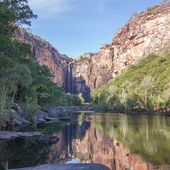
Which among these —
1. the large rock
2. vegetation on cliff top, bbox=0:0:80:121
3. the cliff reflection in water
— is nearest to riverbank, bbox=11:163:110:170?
the large rock

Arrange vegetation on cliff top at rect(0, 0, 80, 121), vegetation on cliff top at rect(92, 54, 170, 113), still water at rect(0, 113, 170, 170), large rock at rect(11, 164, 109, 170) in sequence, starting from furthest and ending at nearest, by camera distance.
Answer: vegetation on cliff top at rect(92, 54, 170, 113), vegetation on cliff top at rect(0, 0, 80, 121), still water at rect(0, 113, 170, 170), large rock at rect(11, 164, 109, 170)

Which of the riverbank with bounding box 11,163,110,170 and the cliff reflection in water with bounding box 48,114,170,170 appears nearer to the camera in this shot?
the riverbank with bounding box 11,163,110,170

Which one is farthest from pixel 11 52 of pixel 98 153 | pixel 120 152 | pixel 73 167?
pixel 73 167

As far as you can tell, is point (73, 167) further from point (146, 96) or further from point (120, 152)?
point (146, 96)

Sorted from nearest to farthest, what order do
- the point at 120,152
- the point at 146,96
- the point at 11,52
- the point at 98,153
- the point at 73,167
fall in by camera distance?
the point at 73,167 < the point at 98,153 < the point at 120,152 < the point at 11,52 < the point at 146,96

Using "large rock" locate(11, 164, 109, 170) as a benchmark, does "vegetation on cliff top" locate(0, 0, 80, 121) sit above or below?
above

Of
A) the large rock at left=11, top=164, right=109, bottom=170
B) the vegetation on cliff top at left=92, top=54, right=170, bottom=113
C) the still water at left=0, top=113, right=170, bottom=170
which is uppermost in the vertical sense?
the vegetation on cliff top at left=92, top=54, right=170, bottom=113

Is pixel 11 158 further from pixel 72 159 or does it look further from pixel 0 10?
pixel 0 10

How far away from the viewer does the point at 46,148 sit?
33.0m

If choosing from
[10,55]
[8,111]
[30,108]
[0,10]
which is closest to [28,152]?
[10,55]

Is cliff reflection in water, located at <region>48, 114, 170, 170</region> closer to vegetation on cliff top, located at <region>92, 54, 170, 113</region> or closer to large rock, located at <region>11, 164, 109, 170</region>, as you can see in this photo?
large rock, located at <region>11, 164, 109, 170</region>

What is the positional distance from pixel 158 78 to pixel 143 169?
129m

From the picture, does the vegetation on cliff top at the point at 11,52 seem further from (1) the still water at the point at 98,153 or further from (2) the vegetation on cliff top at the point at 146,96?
(2) the vegetation on cliff top at the point at 146,96

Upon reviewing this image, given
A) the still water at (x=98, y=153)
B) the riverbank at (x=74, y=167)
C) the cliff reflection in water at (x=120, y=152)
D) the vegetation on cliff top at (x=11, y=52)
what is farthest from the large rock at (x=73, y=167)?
the vegetation on cliff top at (x=11, y=52)
